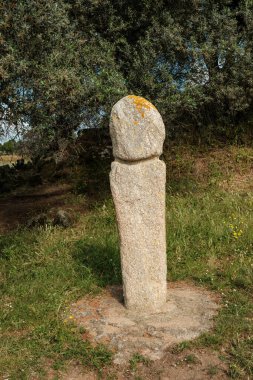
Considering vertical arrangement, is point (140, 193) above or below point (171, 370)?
above

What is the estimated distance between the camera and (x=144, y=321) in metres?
5.43

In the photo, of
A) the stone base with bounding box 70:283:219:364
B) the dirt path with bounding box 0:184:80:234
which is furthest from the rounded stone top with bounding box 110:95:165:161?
the dirt path with bounding box 0:184:80:234

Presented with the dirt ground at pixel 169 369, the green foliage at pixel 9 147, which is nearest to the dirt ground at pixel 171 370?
the dirt ground at pixel 169 369

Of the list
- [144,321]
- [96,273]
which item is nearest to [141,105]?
[144,321]

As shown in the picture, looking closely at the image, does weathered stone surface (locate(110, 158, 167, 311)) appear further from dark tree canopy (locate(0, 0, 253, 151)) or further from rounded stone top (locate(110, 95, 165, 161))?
dark tree canopy (locate(0, 0, 253, 151))

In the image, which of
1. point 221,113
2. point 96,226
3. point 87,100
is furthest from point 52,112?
point 221,113

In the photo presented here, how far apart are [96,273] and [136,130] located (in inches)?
99.0

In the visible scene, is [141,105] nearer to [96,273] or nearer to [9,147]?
[96,273]

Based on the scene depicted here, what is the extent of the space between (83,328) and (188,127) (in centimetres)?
760

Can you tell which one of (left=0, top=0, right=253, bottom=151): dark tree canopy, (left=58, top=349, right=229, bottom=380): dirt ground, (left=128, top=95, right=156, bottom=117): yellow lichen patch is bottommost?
(left=58, top=349, right=229, bottom=380): dirt ground

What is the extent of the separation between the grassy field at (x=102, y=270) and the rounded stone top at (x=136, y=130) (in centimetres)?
207

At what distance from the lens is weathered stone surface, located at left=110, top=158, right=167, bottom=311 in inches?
211

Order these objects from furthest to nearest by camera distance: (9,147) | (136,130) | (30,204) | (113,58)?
(30,204) < (113,58) < (9,147) < (136,130)

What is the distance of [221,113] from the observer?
11703 mm
